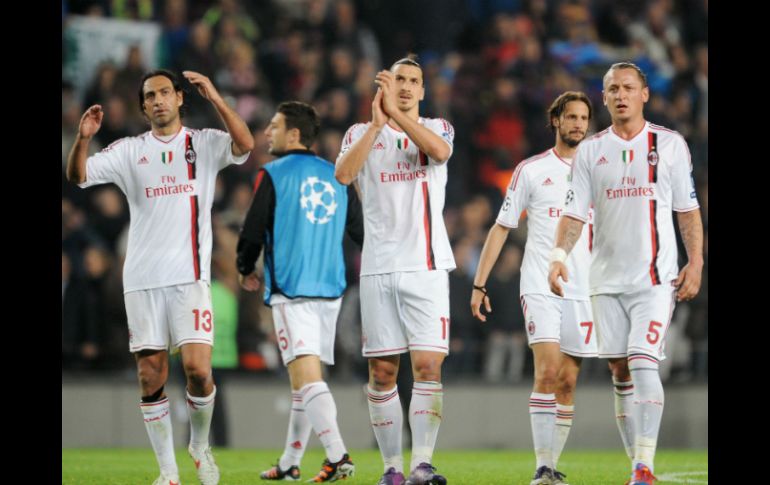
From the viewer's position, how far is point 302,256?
8367 millimetres

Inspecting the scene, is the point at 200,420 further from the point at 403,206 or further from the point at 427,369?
the point at 403,206

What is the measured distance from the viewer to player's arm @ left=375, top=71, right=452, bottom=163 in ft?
23.6

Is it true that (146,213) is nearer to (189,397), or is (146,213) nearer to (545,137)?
(189,397)

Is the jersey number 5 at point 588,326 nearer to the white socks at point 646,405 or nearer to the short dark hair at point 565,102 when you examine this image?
the white socks at point 646,405

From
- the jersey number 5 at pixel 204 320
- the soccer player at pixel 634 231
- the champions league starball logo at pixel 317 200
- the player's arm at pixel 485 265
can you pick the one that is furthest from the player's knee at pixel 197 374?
the soccer player at pixel 634 231

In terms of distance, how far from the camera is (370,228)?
772cm

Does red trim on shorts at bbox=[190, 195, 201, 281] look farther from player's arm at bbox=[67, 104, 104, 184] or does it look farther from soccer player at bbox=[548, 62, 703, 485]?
soccer player at bbox=[548, 62, 703, 485]

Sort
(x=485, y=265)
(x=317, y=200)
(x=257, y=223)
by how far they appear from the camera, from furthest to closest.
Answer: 1. (x=317, y=200)
2. (x=257, y=223)
3. (x=485, y=265)

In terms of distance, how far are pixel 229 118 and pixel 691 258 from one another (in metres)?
2.90

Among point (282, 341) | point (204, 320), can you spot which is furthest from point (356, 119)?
point (204, 320)
